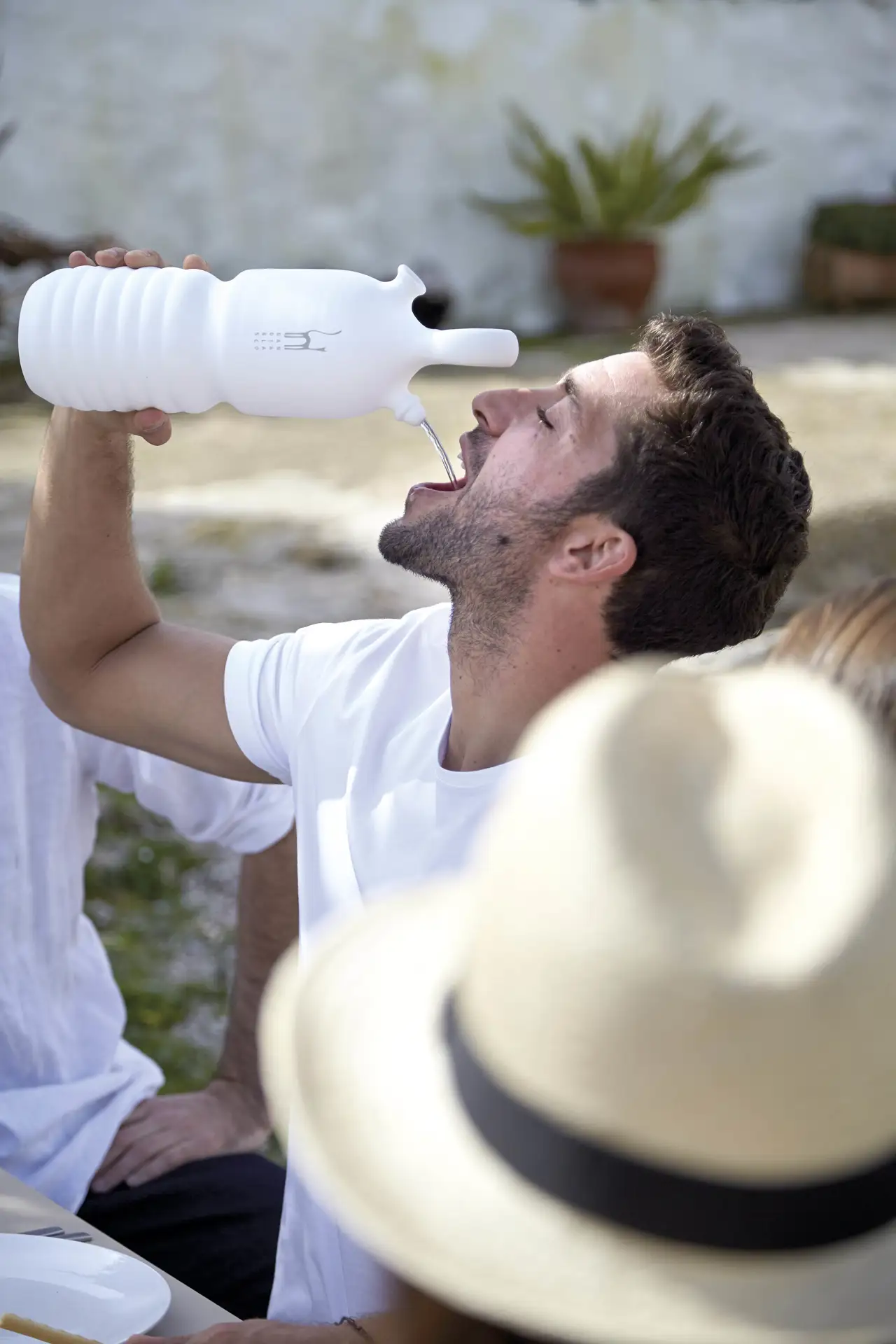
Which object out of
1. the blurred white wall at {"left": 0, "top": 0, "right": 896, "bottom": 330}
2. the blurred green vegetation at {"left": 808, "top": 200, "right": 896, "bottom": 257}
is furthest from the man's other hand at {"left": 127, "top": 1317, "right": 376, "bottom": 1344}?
the blurred green vegetation at {"left": 808, "top": 200, "right": 896, "bottom": 257}

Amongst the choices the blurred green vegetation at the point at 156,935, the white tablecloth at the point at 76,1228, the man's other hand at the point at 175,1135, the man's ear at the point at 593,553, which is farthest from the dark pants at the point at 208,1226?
the blurred green vegetation at the point at 156,935

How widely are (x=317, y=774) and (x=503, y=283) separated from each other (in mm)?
7290

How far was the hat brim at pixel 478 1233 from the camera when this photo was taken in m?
0.70

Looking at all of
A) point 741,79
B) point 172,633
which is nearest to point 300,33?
point 741,79

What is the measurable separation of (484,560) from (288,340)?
0.34m

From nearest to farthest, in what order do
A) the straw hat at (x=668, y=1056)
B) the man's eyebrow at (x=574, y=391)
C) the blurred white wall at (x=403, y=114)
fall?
the straw hat at (x=668, y=1056) → the man's eyebrow at (x=574, y=391) → the blurred white wall at (x=403, y=114)

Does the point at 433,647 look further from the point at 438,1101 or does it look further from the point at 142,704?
the point at 438,1101

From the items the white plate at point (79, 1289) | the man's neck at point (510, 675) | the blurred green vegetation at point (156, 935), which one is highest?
the man's neck at point (510, 675)

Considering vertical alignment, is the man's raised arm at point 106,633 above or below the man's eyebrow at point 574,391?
below

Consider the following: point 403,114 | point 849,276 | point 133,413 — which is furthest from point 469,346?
point 849,276

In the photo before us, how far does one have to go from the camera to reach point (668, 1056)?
68cm

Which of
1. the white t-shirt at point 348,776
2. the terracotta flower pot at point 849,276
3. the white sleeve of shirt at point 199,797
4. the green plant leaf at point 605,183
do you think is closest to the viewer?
the white t-shirt at point 348,776

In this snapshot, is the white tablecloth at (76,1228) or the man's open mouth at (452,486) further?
the man's open mouth at (452,486)

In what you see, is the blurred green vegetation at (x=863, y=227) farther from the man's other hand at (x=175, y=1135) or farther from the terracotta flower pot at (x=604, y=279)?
the man's other hand at (x=175, y=1135)
